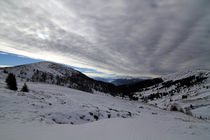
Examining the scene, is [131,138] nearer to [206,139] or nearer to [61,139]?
[61,139]

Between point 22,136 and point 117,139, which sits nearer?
point 22,136

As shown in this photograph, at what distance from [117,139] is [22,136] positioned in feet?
17.4

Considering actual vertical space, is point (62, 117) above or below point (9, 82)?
below

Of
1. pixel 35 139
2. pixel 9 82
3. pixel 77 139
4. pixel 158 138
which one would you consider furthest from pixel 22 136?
pixel 9 82

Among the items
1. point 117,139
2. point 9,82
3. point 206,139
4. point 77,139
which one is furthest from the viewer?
point 9,82

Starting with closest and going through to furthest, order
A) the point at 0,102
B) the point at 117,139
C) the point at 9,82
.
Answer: the point at 117,139
the point at 0,102
the point at 9,82

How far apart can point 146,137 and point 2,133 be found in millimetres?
8654

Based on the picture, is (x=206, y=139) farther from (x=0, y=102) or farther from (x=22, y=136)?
(x=0, y=102)

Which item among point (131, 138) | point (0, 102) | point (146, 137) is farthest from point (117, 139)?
point (0, 102)

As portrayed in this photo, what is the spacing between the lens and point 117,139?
5793 millimetres

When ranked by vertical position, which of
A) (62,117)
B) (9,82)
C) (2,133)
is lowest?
(62,117)

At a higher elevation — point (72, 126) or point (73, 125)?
point (72, 126)

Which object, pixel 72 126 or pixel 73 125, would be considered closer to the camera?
pixel 72 126

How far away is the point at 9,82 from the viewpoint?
17156mm
